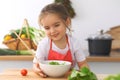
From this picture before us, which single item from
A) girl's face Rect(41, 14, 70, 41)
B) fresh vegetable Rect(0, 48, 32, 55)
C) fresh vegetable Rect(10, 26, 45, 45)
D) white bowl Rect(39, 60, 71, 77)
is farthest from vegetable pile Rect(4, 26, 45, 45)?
white bowl Rect(39, 60, 71, 77)

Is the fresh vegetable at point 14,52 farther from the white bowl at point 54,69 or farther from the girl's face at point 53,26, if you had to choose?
the white bowl at point 54,69

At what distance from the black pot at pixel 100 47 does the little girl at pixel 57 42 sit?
643 mm

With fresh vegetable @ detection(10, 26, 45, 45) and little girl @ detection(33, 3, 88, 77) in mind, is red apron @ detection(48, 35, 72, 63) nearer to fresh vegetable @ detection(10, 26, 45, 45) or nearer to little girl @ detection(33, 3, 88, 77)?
little girl @ detection(33, 3, 88, 77)

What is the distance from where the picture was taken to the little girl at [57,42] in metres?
1.27

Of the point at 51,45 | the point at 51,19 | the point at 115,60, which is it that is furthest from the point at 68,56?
the point at 115,60

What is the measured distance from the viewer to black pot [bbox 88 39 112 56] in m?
2.04

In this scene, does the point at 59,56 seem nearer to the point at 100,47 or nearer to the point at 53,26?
the point at 53,26

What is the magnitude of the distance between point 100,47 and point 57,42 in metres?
0.73

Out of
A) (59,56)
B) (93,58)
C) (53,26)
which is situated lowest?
(93,58)

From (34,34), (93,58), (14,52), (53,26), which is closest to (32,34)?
(34,34)

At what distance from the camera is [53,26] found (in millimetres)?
1250

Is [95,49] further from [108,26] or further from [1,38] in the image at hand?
[1,38]

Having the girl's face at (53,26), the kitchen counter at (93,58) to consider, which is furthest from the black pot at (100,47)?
the girl's face at (53,26)

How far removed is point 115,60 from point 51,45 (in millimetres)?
738
